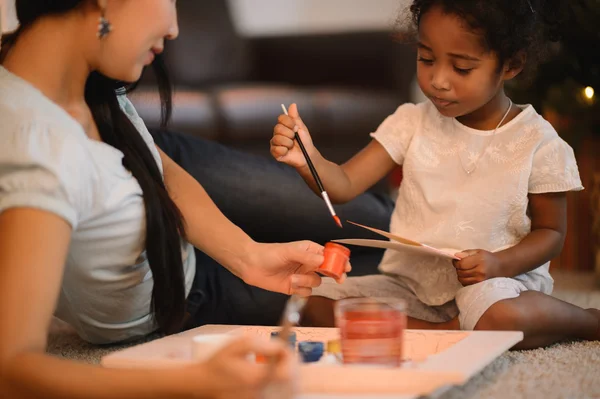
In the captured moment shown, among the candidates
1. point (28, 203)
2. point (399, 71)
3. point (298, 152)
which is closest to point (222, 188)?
point (298, 152)

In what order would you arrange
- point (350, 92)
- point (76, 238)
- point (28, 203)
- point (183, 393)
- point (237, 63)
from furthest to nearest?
point (237, 63), point (350, 92), point (76, 238), point (28, 203), point (183, 393)

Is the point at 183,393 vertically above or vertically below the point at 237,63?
below

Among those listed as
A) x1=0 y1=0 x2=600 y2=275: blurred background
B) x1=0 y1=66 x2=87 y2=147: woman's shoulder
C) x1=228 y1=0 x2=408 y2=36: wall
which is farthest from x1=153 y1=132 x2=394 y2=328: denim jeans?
x1=228 y1=0 x2=408 y2=36: wall

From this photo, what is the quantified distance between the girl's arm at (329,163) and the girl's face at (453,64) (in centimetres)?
18

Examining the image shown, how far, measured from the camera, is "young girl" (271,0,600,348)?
1.32 m

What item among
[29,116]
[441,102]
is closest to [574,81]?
[441,102]

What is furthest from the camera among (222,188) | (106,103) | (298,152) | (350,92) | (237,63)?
(237,63)

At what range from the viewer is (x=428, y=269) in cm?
145

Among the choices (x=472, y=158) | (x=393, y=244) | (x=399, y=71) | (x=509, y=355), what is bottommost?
(x=509, y=355)

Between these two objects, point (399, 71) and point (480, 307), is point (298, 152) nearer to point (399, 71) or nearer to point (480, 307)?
point (480, 307)

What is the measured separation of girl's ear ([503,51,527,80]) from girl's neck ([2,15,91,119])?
71cm

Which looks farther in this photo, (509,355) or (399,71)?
(399,71)

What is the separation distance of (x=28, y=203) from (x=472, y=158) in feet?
2.65

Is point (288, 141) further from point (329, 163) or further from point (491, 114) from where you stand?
point (491, 114)
